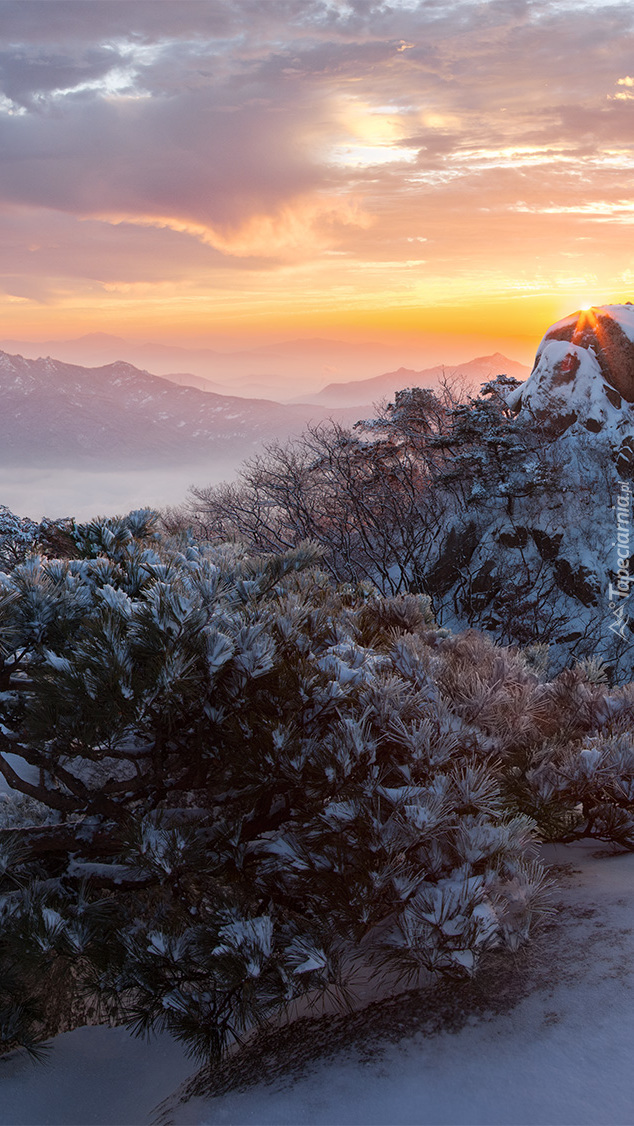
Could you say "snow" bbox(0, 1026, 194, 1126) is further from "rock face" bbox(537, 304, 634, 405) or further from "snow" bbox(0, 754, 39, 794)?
"rock face" bbox(537, 304, 634, 405)

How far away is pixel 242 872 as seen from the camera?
3.65 metres

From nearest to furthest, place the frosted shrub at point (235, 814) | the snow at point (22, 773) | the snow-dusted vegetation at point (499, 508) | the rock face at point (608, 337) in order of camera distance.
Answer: the frosted shrub at point (235, 814) < the snow at point (22, 773) < the snow-dusted vegetation at point (499, 508) < the rock face at point (608, 337)

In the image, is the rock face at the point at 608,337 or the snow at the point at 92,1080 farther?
the rock face at the point at 608,337

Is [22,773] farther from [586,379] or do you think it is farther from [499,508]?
[586,379]

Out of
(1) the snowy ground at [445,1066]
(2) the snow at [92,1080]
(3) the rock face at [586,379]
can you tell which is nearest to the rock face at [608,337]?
(3) the rock face at [586,379]

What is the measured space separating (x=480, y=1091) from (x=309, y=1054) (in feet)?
2.64

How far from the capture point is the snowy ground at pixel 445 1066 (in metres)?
2.77

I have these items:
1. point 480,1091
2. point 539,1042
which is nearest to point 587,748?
point 539,1042

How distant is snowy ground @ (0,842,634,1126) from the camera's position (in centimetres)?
277

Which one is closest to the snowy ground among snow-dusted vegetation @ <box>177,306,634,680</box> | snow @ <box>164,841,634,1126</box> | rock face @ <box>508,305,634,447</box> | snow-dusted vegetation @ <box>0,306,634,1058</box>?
snow @ <box>164,841,634,1126</box>

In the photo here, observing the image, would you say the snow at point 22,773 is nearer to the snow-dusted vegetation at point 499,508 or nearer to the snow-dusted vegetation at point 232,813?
the snow-dusted vegetation at point 232,813

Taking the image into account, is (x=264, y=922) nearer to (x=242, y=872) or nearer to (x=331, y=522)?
(x=242, y=872)

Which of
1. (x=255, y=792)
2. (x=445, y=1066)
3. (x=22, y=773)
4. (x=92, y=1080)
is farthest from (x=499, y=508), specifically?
(x=445, y=1066)

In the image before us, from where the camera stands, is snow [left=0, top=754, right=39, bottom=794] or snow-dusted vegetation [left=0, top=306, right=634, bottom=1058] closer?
snow-dusted vegetation [left=0, top=306, right=634, bottom=1058]
